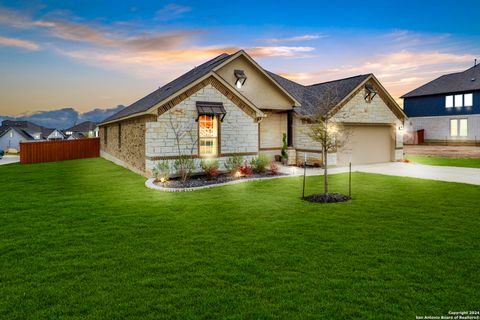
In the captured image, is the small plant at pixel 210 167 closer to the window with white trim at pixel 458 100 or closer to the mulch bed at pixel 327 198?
the mulch bed at pixel 327 198

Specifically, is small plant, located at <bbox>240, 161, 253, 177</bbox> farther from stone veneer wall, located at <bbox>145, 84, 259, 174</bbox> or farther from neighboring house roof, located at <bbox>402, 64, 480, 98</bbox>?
neighboring house roof, located at <bbox>402, 64, 480, 98</bbox>

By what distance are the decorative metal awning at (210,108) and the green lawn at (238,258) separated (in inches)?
238

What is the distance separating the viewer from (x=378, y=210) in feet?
29.5

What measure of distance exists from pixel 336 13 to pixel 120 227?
18920mm

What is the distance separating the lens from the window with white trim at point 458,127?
38531mm

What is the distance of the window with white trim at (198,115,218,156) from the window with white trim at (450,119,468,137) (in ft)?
119

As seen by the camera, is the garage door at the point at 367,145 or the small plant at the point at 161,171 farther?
the garage door at the point at 367,145

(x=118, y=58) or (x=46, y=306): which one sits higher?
(x=118, y=58)

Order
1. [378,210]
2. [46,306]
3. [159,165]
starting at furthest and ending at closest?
[159,165]
[378,210]
[46,306]

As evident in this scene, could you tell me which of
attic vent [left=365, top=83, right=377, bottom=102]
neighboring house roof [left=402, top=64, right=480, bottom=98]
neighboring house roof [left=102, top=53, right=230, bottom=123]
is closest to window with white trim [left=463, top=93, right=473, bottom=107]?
neighboring house roof [left=402, top=64, right=480, bottom=98]

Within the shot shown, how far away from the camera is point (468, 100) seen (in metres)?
38.1

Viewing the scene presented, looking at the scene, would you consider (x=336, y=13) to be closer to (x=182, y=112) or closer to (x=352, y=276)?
(x=182, y=112)

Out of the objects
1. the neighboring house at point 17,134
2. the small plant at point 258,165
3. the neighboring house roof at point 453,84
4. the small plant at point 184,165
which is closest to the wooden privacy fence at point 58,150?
the small plant at point 184,165

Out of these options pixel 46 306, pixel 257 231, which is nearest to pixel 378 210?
pixel 257 231
